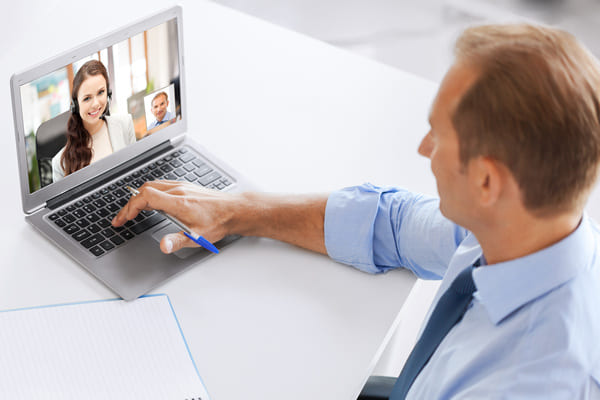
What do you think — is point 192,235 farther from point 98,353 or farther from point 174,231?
point 98,353

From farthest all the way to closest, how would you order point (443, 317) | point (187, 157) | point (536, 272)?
point (187, 157), point (443, 317), point (536, 272)

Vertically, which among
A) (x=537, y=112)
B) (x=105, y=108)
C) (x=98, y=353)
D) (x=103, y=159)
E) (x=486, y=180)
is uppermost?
(x=537, y=112)

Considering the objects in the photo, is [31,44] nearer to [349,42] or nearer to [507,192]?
[507,192]

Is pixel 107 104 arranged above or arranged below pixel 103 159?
above

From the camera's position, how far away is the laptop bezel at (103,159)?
3.64ft

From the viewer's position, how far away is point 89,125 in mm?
1216

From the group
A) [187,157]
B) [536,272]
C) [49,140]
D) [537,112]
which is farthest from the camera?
[187,157]

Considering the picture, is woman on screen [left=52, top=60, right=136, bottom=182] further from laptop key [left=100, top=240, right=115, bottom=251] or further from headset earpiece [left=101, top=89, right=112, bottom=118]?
laptop key [left=100, top=240, right=115, bottom=251]

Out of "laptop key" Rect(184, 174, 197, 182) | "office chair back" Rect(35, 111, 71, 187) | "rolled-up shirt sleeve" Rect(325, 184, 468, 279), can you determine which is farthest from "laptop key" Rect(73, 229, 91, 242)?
"rolled-up shirt sleeve" Rect(325, 184, 468, 279)

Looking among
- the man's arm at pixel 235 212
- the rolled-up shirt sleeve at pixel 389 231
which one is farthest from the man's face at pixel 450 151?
the man's arm at pixel 235 212

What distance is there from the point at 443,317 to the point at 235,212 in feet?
1.37

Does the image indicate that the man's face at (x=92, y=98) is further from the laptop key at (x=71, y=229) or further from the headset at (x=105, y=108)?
the laptop key at (x=71, y=229)

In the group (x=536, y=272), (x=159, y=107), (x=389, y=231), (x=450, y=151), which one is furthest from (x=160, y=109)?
(x=536, y=272)

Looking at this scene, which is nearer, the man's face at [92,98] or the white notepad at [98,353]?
the white notepad at [98,353]
